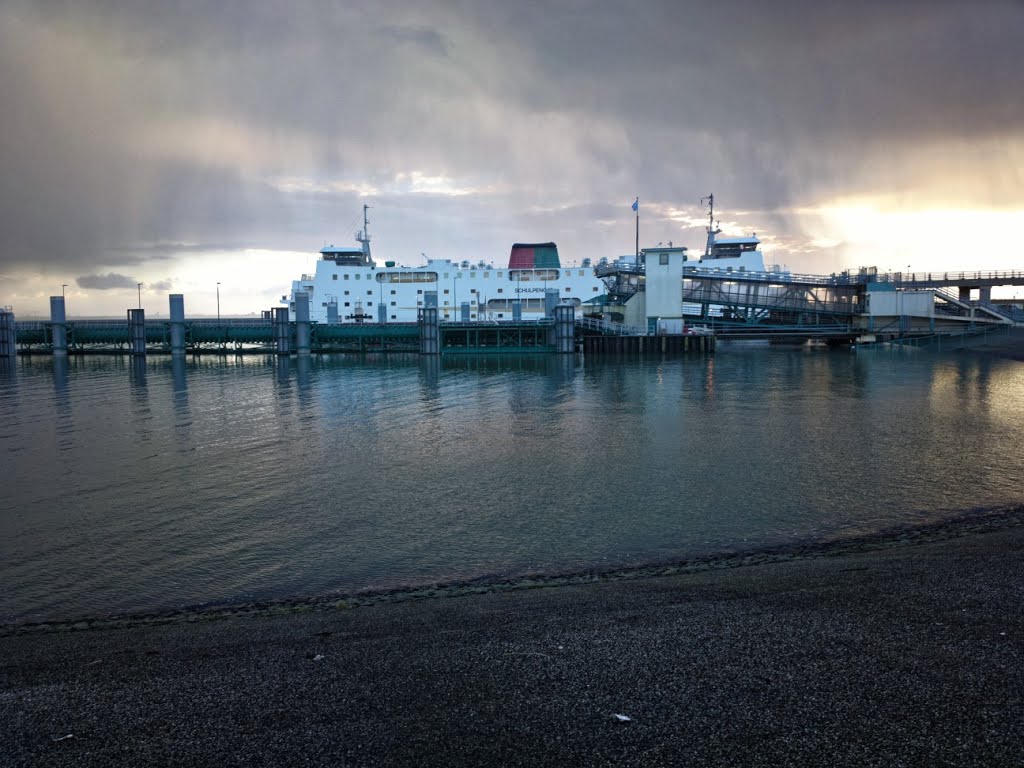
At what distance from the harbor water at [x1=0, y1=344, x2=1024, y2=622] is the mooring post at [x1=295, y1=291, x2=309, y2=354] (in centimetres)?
3373

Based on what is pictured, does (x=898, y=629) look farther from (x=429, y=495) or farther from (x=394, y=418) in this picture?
(x=394, y=418)

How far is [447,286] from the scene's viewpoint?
7525cm

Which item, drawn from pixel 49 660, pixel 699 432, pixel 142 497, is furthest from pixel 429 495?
pixel 699 432

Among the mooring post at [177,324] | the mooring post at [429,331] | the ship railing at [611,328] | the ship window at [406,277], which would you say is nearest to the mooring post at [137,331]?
the mooring post at [177,324]

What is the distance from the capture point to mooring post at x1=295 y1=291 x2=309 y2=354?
64.8m

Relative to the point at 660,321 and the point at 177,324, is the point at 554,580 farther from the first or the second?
the point at 177,324

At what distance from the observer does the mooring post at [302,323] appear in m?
64.8

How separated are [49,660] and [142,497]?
788 centimetres

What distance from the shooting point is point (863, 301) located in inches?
2677

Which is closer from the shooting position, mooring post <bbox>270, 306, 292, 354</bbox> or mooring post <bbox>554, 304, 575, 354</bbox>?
mooring post <bbox>554, 304, 575, 354</bbox>

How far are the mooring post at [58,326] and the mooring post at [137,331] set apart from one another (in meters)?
10.3

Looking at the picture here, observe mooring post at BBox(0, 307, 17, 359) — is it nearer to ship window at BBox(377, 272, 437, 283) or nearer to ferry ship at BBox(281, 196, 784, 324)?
ferry ship at BBox(281, 196, 784, 324)

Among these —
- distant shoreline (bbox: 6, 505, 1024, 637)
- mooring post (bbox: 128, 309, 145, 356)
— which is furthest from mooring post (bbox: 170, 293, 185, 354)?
distant shoreline (bbox: 6, 505, 1024, 637)

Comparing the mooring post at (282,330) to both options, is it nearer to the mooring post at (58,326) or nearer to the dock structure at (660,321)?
the dock structure at (660,321)
